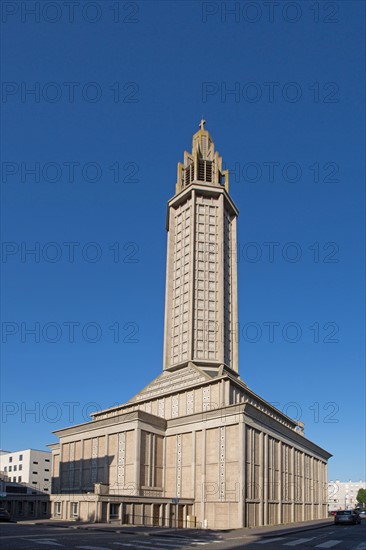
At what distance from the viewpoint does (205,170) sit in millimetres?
92250

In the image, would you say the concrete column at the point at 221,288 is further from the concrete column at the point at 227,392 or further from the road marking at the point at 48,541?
the road marking at the point at 48,541

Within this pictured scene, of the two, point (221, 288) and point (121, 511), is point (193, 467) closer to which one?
point (121, 511)

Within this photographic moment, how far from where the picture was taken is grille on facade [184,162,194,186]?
9230 centimetres

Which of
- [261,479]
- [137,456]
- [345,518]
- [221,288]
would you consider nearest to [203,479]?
[261,479]

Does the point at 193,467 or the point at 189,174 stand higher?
the point at 189,174

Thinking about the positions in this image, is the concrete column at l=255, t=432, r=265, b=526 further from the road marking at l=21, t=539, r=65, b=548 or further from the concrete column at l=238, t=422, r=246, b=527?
the road marking at l=21, t=539, r=65, b=548

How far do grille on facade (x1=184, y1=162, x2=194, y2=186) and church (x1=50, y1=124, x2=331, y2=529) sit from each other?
10.2 inches

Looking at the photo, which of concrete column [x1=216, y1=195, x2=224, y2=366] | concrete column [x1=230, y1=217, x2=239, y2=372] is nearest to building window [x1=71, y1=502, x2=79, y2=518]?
concrete column [x1=216, y1=195, x2=224, y2=366]

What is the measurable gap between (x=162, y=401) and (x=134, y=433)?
10607 mm

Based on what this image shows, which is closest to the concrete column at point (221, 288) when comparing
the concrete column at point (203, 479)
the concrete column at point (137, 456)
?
the concrete column at point (203, 479)

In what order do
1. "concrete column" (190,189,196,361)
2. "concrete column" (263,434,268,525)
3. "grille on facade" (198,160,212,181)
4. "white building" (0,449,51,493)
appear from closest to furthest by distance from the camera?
1. "concrete column" (263,434,268,525)
2. "concrete column" (190,189,196,361)
3. "grille on facade" (198,160,212,181)
4. "white building" (0,449,51,493)

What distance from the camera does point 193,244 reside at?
83688 mm

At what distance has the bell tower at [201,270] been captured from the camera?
77875 millimetres

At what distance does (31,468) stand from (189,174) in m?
86.0
